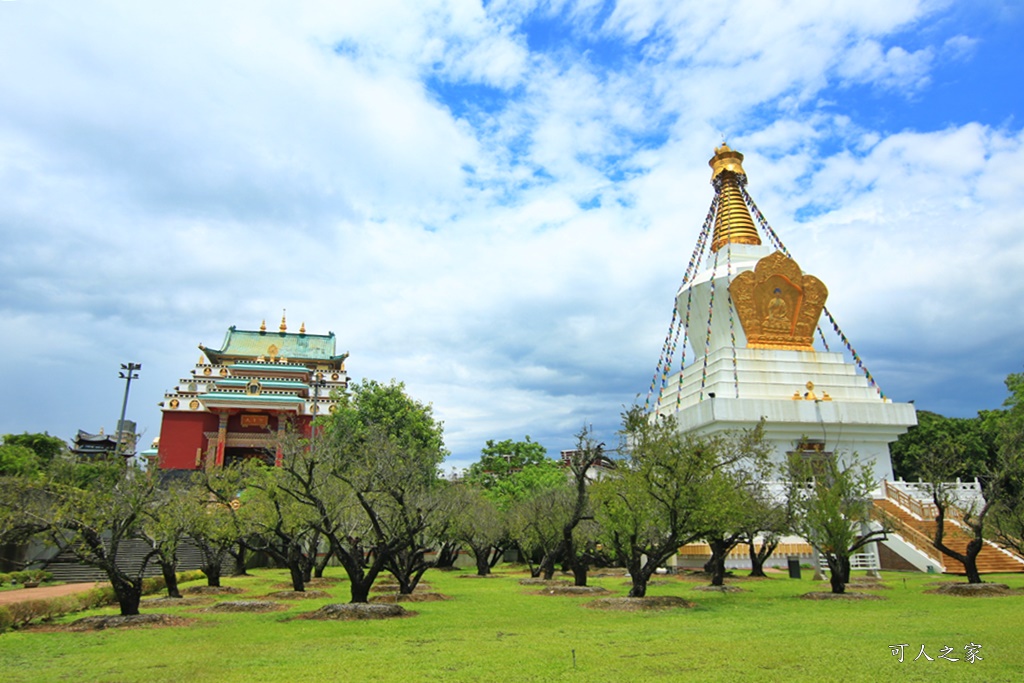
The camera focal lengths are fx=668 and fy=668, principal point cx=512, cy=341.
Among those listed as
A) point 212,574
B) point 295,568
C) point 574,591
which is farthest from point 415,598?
point 212,574

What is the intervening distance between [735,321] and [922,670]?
32894 millimetres

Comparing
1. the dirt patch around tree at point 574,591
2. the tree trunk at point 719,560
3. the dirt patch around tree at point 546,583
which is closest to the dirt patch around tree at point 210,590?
the dirt patch around tree at point 546,583

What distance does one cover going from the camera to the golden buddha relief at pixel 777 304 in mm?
38844

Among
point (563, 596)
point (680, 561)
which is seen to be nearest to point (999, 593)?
point (563, 596)

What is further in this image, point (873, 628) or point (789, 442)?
point (789, 442)

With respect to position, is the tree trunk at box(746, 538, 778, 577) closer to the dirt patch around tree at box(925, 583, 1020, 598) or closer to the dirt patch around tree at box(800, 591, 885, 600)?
the dirt patch around tree at box(800, 591, 885, 600)

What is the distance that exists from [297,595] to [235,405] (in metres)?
34.0

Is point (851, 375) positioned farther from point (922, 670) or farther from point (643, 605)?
point (922, 670)

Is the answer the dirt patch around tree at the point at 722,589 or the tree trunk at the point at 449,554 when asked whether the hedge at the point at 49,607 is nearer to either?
the dirt patch around tree at the point at 722,589

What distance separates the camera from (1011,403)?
122 ft

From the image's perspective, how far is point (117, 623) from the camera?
47.3ft

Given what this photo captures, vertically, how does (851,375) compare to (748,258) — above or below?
below

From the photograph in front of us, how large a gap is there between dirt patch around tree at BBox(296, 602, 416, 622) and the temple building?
3418 centimetres

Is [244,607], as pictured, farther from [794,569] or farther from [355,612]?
[794,569]
